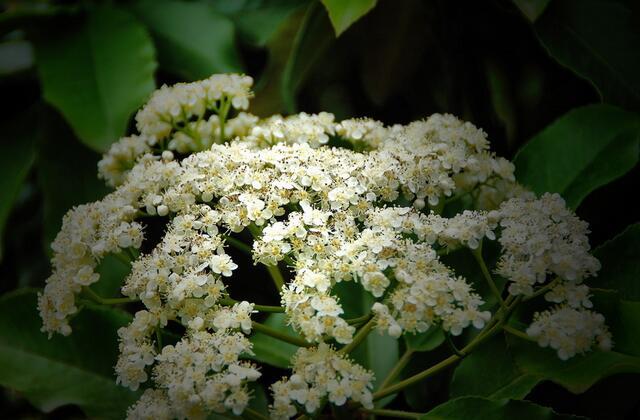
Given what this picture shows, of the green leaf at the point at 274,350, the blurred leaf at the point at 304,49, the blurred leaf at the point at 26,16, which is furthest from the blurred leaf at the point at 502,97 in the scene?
the blurred leaf at the point at 26,16

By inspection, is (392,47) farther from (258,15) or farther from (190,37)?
(190,37)

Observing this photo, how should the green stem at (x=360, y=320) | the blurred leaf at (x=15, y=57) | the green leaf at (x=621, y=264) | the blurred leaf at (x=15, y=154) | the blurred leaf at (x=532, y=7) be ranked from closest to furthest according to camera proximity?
the green stem at (x=360, y=320)
the green leaf at (x=621, y=264)
the blurred leaf at (x=532, y=7)
the blurred leaf at (x=15, y=154)
the blurred leaf at (x=15, y=57)

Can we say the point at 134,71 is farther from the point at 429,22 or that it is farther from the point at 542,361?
the point at 542,361

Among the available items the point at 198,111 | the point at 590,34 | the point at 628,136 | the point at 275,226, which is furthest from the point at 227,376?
the point at 590,34

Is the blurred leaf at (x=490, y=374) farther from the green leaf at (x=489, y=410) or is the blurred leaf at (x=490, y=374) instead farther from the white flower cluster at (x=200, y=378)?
the white flower cluster at (x=200, y=378)

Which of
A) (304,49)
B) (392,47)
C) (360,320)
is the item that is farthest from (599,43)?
(360,320)

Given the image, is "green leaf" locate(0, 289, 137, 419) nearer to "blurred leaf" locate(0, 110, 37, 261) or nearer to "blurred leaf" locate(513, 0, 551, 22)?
"blurred leaf" locate(0, 110, 37, 261)
